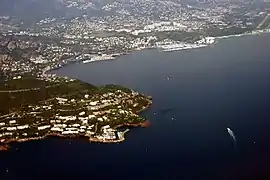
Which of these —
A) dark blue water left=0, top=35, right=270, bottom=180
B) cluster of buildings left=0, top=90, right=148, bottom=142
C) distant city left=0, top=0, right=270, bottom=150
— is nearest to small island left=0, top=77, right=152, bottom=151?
cluster of buildings left=0, top=90, right=148, bottom=142

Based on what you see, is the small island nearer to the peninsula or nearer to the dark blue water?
the peninsula

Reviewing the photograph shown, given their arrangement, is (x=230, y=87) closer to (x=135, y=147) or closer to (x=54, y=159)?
(x=135, y=147)

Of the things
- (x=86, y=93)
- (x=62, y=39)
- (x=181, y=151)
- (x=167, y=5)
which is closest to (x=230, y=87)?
(x=86, y=93)

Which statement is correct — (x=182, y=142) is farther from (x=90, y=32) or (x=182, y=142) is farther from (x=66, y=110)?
(x=90, y=32)

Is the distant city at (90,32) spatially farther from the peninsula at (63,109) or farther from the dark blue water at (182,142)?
the dark blue water at (182,142)

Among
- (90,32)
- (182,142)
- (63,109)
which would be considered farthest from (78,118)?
(90,32)
